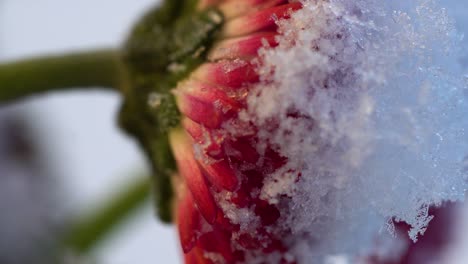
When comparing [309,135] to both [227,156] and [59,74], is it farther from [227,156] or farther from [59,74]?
[59,74]

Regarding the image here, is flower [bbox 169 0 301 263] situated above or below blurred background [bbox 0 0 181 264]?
above

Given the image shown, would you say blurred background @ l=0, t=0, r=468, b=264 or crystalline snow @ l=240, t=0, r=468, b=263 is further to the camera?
blurred background @ l=0, t=0, r=468, b=264

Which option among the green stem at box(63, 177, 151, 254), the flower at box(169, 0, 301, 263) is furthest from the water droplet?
the green stem at box(63, 177, 151, 254)

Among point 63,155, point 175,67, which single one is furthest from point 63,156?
point 175,67

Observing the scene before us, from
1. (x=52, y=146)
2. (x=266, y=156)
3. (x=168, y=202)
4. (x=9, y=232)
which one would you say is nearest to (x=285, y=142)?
(x=266, y=156)

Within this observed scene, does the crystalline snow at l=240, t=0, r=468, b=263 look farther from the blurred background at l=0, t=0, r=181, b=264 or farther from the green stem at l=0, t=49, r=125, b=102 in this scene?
the blurred background at l=0, t=0, r=181, b=264

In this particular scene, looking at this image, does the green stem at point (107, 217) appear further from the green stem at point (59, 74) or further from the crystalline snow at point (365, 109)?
the crystalline snow at point (365, 109)

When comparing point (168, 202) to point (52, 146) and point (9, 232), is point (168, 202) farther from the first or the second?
point (52, 146)

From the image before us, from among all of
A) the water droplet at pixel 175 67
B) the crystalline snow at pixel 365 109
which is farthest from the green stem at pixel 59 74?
the crystalline snow at pixel 365 109
